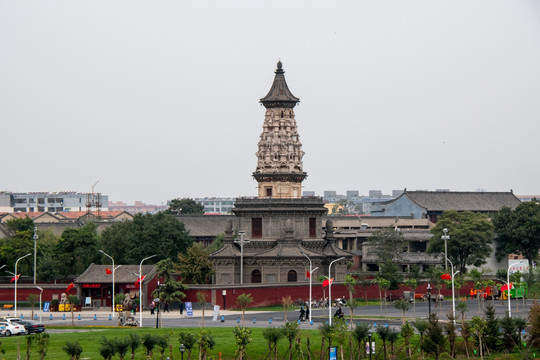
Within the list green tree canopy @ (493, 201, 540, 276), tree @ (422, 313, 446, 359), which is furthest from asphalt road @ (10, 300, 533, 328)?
green tree canopy @ (493, 201, 540, 276)

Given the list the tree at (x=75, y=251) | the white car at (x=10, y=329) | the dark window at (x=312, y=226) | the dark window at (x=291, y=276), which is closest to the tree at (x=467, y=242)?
the dark window at (x=312, y=226)

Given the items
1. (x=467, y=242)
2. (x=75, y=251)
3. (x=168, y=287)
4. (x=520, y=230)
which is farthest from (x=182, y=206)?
(x=168, y=287)

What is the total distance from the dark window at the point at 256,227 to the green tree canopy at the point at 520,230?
27.5 meters

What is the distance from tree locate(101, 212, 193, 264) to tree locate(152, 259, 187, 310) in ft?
61.3

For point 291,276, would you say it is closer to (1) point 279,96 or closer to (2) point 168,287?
(2) point 168,287

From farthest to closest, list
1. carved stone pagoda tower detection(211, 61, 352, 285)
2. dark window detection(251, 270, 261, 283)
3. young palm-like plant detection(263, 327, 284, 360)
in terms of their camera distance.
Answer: dark window detection(251, 270, 261, 283)
carved stone pagoda tower detection(211, 61, 352, 285)
young palm-like plant detection(263, 327, 284, 360)

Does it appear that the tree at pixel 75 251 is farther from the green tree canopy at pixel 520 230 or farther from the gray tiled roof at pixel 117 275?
the green tree canopy at pixel 520 230

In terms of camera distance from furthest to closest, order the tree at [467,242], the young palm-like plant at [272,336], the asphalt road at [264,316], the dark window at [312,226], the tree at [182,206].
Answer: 1. the tree at [182,206]
2. the tree at [467,242]
3. the dark window at [312,226]
4. the asphalt road at [264,316]
5. the young palm-like plant at [272,336]

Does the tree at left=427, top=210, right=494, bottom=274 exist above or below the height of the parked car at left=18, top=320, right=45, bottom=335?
above

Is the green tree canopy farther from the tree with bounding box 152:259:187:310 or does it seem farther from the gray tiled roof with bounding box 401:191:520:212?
the tree with bounding box 152:259:187:310

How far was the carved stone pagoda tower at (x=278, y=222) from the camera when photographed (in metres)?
103

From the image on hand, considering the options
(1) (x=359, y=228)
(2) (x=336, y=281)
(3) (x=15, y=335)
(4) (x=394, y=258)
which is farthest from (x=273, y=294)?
(1) (x=359, y=228)

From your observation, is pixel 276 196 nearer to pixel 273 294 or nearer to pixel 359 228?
pixel 273 294

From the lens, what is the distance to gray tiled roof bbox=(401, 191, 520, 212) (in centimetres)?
14275
